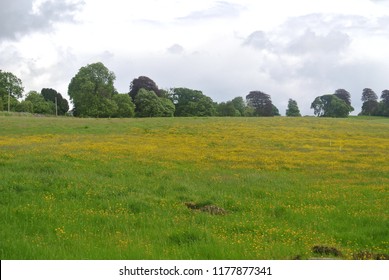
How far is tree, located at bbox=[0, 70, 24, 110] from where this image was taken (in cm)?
11300

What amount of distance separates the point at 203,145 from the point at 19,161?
1919 centimetres

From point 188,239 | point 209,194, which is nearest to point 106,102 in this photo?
point 209,194

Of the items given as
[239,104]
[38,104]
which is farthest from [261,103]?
[38,104]

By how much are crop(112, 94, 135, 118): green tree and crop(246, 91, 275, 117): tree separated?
215 ft

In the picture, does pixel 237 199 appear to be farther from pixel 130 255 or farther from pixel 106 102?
pixel 106 102

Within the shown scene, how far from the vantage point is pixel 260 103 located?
166 meters

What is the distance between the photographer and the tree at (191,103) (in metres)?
132

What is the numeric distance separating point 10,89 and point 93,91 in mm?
27941

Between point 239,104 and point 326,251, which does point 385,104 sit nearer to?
point 239,104

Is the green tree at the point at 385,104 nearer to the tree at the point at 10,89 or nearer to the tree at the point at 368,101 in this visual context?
the tree at the point at 368,101

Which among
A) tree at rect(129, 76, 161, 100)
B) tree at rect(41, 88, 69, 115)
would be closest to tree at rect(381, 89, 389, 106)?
tree at rect(129, 76, 161, 100)

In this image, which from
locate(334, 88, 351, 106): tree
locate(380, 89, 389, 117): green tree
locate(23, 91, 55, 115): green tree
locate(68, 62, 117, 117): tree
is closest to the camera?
locate(68, 62, 117, 117): tree

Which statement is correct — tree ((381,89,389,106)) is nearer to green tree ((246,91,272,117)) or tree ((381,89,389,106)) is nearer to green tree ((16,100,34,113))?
green tree ((246,91,272,117))

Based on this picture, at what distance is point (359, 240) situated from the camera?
1143 centimetres
